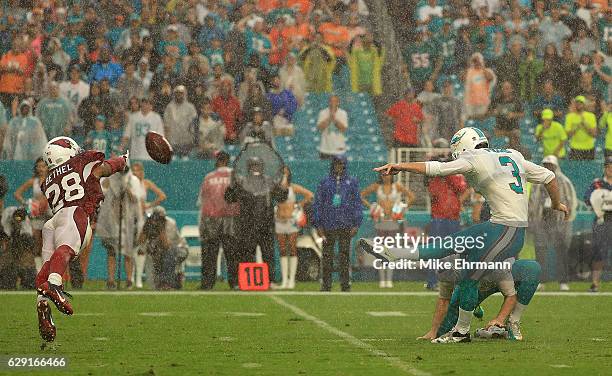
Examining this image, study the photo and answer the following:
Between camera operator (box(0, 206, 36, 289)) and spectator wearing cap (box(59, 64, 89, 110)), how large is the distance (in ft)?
13.4

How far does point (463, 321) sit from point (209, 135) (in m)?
11.2

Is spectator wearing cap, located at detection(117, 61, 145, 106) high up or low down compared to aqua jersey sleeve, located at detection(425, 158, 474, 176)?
up

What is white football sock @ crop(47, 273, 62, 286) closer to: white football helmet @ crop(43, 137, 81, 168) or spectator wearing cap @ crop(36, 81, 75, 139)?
white football helmet @ crop(43, 137, 81, 168)

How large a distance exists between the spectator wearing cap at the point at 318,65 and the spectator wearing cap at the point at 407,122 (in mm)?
1736

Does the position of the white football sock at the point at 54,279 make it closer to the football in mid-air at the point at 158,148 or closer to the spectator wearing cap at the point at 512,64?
the football in mid-air at the point at 158,148

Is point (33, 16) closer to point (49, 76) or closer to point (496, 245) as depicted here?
point (49, 76)

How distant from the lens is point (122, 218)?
17609 mm

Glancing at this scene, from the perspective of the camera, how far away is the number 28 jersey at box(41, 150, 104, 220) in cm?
993

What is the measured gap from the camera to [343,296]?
1596cm

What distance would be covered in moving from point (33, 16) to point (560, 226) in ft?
31.3

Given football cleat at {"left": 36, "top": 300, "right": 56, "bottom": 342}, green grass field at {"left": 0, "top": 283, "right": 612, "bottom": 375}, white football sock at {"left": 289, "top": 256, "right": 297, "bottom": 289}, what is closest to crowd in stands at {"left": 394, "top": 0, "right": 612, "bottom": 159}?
white football sock at {"left": 289, "top": 256, "right": 297, "bottom": 289}

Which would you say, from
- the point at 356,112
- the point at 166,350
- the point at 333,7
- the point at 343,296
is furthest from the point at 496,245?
the point at 333,7

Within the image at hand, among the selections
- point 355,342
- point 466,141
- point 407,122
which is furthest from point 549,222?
point 355,342

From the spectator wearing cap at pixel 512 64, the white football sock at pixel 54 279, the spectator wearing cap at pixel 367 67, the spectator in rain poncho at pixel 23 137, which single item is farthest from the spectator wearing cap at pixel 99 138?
the white football sock at pixel 54 279
